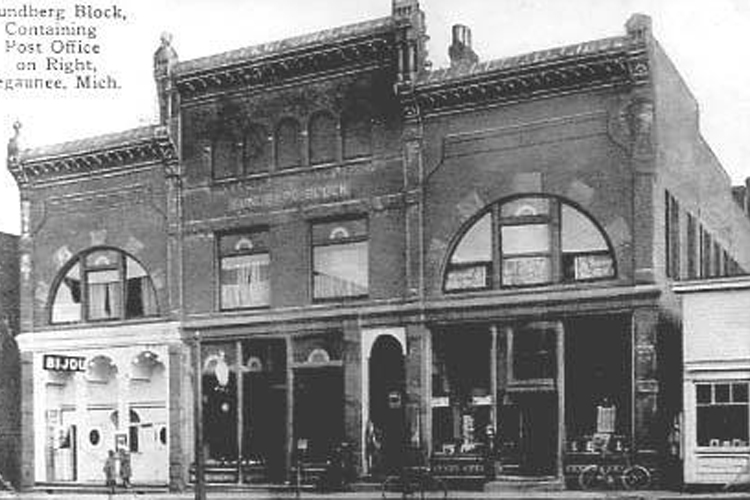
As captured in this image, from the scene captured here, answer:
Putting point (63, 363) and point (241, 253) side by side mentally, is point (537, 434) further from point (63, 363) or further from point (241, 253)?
point (63, 363)

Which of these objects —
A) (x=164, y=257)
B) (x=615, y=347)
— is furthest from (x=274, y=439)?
(x=615, y=347)

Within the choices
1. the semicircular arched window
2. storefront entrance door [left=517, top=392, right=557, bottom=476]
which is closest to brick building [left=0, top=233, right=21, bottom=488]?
the semicircular arched window

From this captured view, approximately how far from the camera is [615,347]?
53.2 feet

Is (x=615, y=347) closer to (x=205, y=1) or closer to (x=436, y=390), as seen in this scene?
(x=436, y=390)

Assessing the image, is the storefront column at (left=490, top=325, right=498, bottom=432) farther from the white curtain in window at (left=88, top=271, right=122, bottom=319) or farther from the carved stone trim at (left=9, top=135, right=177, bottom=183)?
the white curtain in window at (left=88, top=271, right=122, bottom=319)

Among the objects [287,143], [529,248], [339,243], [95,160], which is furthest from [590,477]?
[95,160]

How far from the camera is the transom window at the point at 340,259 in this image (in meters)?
17.8

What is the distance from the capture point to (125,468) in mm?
19109

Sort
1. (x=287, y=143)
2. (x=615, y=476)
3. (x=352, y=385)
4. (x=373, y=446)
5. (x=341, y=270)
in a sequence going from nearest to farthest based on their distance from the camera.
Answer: (x=615, y=476) < (x=373, y=446) < (x=352, y=385) < (x=341, y=270) < (x=287, y=143)

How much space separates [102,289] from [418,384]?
6188 mm

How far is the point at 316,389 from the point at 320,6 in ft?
20.3

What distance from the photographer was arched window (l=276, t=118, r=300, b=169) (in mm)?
18344

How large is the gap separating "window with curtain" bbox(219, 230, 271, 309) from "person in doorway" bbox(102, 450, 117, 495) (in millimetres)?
3118

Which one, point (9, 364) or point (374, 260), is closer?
point (374, 260)
